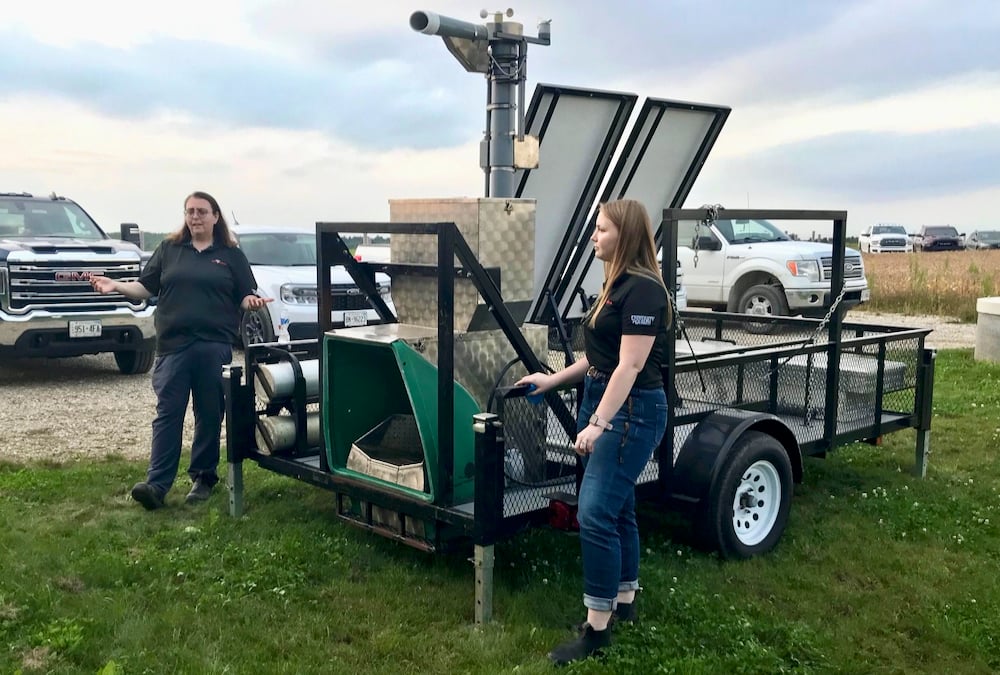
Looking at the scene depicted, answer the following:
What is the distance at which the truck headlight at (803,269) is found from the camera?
16188 mm

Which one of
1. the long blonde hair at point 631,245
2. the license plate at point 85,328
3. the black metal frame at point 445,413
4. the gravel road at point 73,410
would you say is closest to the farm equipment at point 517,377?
the black metal frame at point 445,413

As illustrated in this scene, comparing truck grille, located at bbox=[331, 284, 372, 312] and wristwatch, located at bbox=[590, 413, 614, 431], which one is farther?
truck grille, located at bbox=[331, 284, 372, 312]

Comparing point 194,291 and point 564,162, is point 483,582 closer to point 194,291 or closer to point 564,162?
point 194,291

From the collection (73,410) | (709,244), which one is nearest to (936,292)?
(709,244)

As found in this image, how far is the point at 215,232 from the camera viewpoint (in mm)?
6227

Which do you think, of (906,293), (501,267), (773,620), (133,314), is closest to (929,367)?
(773,620)

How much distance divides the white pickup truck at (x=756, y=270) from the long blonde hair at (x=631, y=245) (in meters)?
12.1

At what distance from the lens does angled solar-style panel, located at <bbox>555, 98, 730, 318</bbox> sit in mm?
6047

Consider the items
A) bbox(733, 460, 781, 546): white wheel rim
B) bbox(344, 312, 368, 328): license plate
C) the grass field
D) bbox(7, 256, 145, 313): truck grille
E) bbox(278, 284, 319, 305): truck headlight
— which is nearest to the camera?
bbox(733, 460, 781, 546): white wheel rim

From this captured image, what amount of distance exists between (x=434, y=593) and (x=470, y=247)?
1.66 m

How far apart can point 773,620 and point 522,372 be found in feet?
5.41

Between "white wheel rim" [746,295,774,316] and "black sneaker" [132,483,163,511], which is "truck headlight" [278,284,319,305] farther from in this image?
"white wheel rim" [746,295,774,316]

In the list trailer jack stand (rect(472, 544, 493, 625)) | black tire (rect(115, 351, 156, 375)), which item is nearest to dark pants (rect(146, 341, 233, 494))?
trailer jack stand (rect(472, 544, 493, 625))

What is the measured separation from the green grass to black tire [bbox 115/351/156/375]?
536 centimetres
